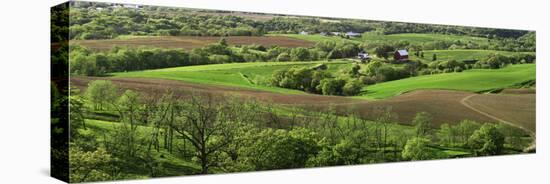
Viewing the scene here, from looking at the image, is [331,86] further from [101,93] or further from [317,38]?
[101,93]

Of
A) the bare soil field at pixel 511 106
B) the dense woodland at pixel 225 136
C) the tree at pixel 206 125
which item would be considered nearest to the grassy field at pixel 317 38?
the dense woodland at pixel 225 136

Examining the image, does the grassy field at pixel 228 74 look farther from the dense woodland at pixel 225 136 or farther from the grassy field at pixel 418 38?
the grassy field at pixel 418 38

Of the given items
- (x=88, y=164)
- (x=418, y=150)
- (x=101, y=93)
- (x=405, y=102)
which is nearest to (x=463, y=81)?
(x=405, y=102)

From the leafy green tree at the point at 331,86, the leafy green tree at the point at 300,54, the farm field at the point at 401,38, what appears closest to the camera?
the leafy green tree at the point at 300,54

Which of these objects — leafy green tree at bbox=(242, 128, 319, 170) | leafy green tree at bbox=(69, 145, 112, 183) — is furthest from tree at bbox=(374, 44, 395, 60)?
leafy green tree at bbox=(69, 145, 112, 183)

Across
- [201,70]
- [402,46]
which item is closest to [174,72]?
[201,70]

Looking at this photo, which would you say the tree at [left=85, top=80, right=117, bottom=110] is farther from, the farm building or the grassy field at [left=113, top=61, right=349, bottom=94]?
the farm building
